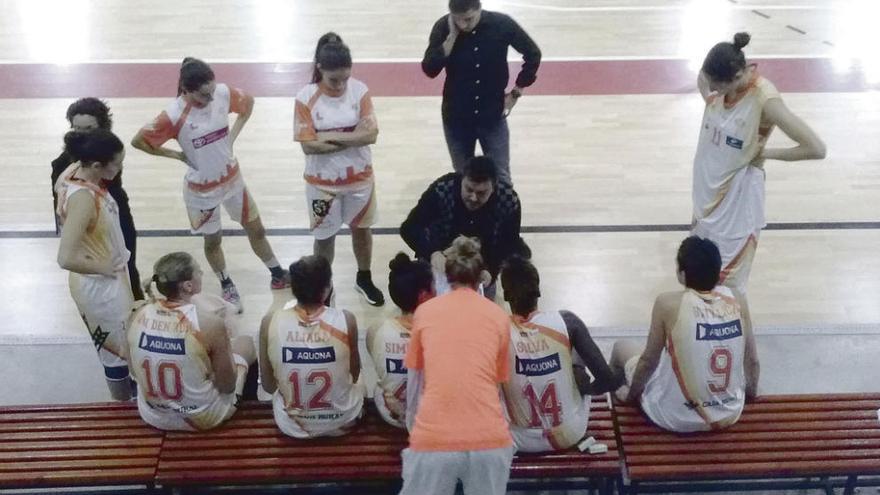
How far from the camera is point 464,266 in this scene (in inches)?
127

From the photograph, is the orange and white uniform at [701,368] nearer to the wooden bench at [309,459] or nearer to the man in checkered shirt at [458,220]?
the wooden bench at [309,459]

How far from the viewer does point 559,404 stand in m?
3.46

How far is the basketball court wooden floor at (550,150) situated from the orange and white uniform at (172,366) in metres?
1.10

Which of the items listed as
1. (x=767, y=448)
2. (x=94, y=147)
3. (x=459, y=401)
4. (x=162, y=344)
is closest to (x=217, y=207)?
(x=94, y=147)

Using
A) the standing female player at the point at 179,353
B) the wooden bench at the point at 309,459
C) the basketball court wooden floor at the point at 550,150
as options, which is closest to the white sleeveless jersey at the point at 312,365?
the wooden bench at the point at 309,459

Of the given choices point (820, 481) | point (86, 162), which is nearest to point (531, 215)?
point (820, 481)

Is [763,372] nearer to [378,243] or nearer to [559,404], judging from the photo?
[559,404]

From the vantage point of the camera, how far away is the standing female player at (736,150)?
13.1ft

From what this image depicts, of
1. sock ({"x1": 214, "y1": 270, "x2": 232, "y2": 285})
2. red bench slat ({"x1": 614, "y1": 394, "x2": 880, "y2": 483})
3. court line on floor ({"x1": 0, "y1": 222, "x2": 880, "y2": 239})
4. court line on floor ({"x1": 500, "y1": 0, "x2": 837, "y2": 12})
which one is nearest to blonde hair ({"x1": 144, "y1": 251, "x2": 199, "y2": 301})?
sock ({"x1": 214, "y1": 270, "x2": 232, "y2": 285})

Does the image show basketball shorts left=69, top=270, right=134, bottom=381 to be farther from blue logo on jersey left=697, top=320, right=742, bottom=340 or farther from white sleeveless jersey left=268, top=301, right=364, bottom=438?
blue logo on jersey left=697, top=320, right=742, bottom=340

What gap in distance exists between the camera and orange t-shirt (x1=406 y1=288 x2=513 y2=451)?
9.77 feet

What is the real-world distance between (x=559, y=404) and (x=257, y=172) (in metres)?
3.90

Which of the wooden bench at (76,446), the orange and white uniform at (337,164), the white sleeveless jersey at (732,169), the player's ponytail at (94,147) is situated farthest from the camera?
the orange and white uniform at (337,164)

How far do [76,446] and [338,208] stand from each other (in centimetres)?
186
